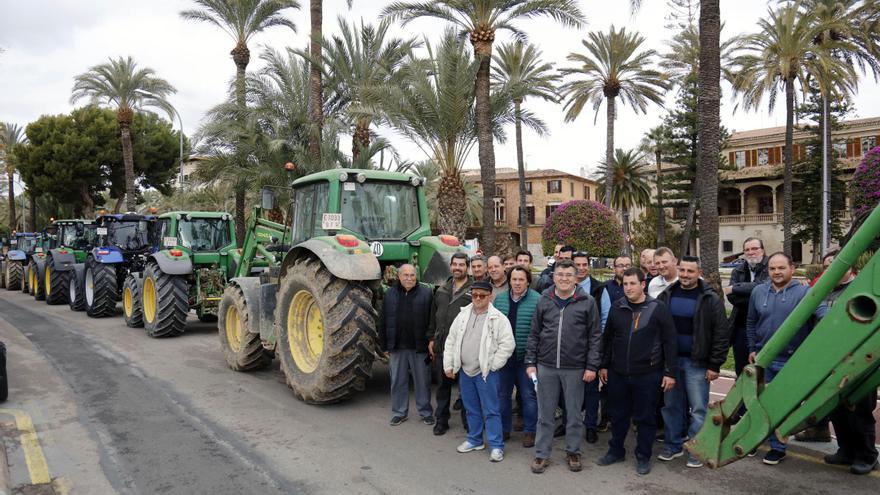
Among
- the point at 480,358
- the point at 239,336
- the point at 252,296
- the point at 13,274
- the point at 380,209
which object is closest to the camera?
the point at 480,358

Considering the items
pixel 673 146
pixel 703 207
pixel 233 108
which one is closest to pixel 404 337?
pixel 703 207

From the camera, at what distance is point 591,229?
28797mm

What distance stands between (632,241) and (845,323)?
4172 centimetres

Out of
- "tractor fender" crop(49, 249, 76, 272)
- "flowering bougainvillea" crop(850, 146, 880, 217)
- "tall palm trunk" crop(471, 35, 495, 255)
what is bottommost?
"tractor fender" crop(49, 249, 76, 272)

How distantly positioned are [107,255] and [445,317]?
1102 centimetres

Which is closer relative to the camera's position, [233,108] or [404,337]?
[404,337]

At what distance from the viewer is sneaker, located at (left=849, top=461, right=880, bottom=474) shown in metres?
4.58

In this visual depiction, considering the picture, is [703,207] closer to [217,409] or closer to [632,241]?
[217,409]

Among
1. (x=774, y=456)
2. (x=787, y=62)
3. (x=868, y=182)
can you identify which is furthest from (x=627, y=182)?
(x=774, y=456)

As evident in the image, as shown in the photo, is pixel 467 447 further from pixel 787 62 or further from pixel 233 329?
pixel 787 62

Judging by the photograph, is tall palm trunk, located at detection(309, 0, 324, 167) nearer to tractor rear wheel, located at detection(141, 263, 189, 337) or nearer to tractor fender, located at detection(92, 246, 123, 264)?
tractor fender, located at detection(92, 246, 123, 264)

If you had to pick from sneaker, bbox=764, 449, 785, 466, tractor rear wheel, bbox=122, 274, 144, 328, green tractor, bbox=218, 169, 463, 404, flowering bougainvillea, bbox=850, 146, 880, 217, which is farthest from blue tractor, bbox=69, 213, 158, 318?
flowering bougainvillea, bbox=850, 146, 880, 217

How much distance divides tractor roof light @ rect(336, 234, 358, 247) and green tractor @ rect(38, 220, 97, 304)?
498 inches

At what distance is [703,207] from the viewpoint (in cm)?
1067
